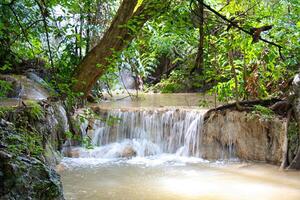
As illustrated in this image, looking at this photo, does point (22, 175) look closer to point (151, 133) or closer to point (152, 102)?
point (151, 133)

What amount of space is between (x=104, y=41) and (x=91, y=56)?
0.34 m

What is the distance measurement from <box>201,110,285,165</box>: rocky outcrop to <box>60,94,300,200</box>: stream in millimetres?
130

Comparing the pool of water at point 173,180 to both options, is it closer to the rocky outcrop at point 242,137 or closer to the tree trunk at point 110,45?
the rocky outcrop at point 242,137

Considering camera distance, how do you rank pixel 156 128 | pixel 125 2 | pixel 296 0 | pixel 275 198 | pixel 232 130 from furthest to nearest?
pixel 156 128
pixel 232 130
pixel 296 0
pixel 125 2
pixel 275 198

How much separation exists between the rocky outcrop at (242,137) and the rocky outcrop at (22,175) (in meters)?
6.03

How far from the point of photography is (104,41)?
6.72 metres

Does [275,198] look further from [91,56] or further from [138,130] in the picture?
[138,130]

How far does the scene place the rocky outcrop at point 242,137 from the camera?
8.09 metres

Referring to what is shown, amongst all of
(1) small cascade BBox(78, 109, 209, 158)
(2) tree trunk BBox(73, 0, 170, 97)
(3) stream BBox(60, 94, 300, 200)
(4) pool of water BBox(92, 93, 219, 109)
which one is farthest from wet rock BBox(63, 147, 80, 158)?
(2) tree trunk BBox(73, 0, 170, 97)

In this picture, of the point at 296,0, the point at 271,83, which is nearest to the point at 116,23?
the point at 296,0

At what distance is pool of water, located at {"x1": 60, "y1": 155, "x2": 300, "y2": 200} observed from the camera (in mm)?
6168

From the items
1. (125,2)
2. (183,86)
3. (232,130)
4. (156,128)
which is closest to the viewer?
(125,2)

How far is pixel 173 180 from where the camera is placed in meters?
6.96

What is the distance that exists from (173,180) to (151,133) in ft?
9.51
